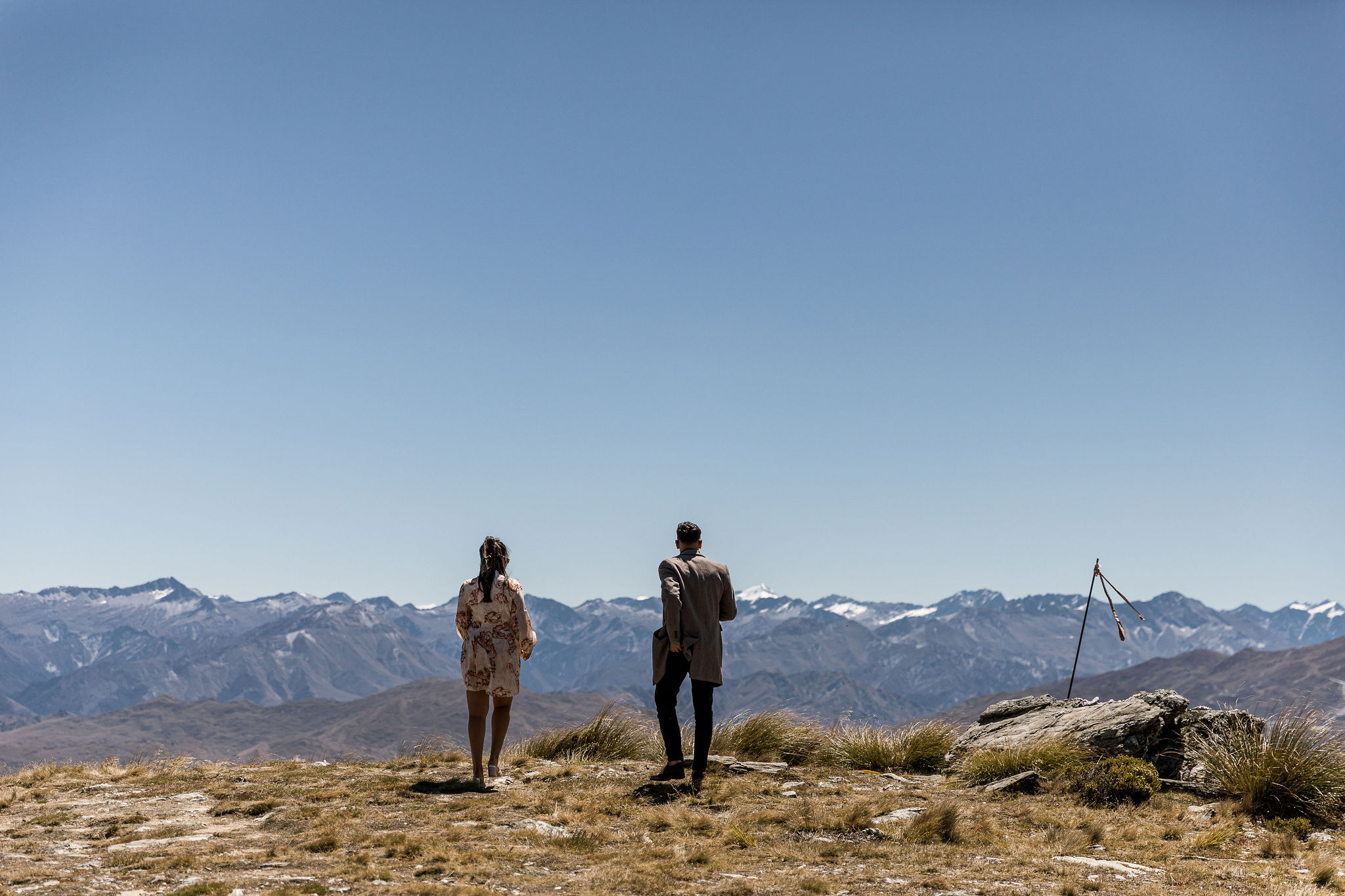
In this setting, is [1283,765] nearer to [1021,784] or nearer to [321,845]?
[1021,784]

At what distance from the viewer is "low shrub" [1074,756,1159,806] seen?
978cm

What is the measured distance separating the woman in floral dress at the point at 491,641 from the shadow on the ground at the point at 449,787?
207mm

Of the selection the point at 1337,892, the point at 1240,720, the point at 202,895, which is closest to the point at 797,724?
the point at 1240,720

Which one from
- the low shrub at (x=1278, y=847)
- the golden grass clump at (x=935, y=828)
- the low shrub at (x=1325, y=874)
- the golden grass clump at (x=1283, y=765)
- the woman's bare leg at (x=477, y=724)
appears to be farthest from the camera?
the woman's bare leg at (x=477, y=724)

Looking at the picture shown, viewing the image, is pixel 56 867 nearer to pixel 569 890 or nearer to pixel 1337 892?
pixel 569 890

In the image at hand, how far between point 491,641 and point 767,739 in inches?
193

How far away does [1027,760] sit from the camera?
10961 mm

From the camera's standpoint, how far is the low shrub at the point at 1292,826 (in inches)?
338

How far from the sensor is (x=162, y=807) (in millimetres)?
9195

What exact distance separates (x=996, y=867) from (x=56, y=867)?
674 cm

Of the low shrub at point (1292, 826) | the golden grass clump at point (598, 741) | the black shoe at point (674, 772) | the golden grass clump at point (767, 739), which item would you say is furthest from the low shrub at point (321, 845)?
the low shrub at point (1292, 826)

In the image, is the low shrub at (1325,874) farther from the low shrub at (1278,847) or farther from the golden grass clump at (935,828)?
the golden grass clump at (935,828)

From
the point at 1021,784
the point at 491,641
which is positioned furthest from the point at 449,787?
the point at 1021,784

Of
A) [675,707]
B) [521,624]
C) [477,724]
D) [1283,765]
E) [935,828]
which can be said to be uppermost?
[521,624]
